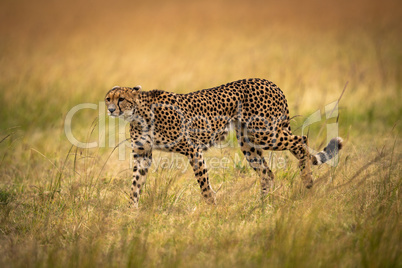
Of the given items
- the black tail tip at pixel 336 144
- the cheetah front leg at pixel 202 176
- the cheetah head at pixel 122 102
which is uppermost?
the cheetah head at pixel 122 102

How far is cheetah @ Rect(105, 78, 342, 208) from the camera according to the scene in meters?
4.71

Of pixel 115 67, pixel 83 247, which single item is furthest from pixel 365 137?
pixel 115 67

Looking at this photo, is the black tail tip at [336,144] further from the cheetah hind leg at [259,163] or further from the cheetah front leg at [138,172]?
the cheetah front leg at [138,172]

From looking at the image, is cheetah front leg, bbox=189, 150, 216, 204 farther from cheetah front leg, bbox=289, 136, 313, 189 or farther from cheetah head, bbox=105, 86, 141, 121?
cheetah front leg, bbox=289, 136, 313, 189

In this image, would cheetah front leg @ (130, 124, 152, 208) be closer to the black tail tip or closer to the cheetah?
the cheetah

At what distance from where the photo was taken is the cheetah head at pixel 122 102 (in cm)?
455

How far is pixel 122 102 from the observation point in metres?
4.57

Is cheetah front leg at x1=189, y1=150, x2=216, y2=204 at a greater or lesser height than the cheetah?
Result: lesser

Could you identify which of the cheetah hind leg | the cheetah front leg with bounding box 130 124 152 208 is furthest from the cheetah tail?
the cheetah front leg with bounding box 130 124 152 208

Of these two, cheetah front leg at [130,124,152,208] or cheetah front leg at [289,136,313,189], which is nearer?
cheetah front leg at [130,124,152,208]

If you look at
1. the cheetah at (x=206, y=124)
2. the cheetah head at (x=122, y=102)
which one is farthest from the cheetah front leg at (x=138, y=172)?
the cheetah head at (x=122, y=102)

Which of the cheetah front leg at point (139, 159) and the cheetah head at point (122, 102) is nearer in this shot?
the cheetah head at point (122, 102)

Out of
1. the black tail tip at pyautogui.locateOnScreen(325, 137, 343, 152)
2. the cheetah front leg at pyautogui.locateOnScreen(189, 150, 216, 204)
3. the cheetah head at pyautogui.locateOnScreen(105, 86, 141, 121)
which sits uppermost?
the cheetah head at pyautogui.locateOnScreen(105, 86, 141, 121)

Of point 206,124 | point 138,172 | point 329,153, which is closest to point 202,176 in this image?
point 206,124
